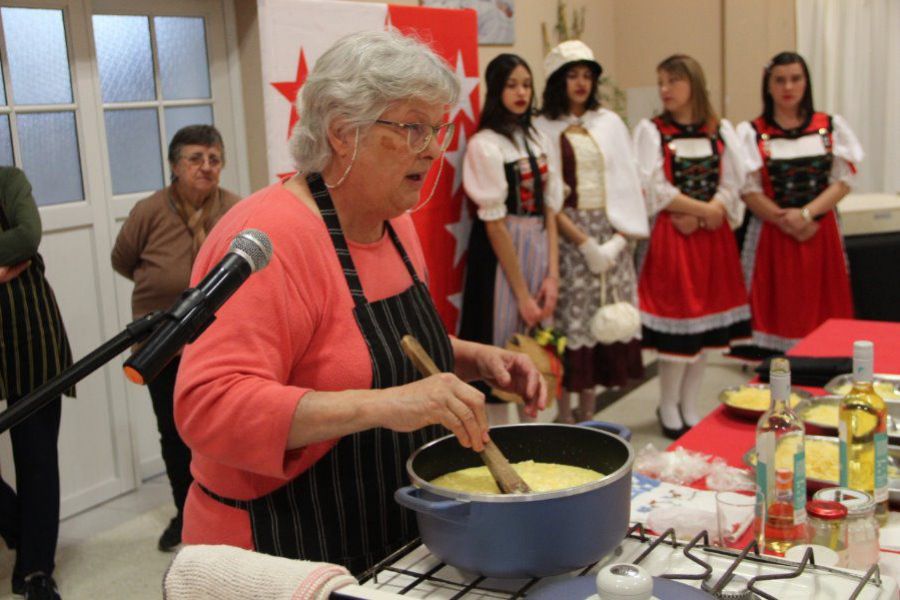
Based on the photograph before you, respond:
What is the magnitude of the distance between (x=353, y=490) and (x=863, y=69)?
19.1 feet

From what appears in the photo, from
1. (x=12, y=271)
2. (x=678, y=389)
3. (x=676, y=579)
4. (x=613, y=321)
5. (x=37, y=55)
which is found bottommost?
(x=678, y=389)

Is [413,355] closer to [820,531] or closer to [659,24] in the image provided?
[820,531]

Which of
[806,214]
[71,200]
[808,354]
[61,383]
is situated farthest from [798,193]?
[61,383]

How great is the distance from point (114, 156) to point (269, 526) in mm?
2575

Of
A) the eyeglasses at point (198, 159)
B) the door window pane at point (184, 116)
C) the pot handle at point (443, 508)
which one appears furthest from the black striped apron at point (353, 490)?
the door window pane at point (184, 116)

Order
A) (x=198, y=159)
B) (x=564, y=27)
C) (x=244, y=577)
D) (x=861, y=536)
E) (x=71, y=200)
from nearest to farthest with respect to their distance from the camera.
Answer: (x=244, y=577)
(x=861, y=536)
(x=198, y=159)
(x=71, y=200)
(x=564, y=27)

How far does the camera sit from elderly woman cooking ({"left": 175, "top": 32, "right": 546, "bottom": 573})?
1332 millimetres

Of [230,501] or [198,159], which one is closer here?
[230,501]

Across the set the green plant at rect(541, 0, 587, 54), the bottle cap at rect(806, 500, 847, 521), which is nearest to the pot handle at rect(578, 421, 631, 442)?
the bottle cap at rect(806, 500, 847, 521)

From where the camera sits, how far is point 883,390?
216cm

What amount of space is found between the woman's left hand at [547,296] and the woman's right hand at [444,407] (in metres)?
2.78

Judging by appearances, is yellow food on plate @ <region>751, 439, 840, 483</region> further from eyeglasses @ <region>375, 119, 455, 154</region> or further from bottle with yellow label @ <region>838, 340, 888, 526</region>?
eyeglasses @ <region>375, 119, 455, 154</region>

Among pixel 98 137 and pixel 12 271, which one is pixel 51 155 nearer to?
pixel 98 137

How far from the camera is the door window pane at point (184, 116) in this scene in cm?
380
